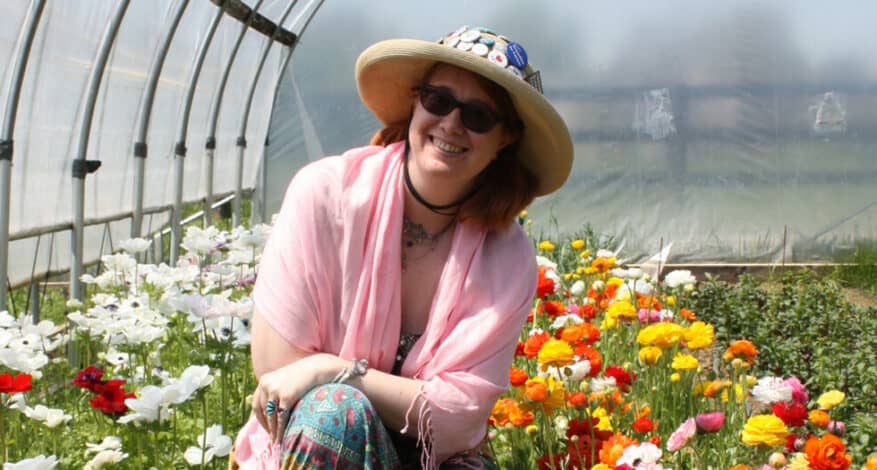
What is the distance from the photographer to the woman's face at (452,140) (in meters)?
1.91

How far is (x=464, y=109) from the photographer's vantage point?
192cm

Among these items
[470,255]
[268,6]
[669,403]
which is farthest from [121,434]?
[268,6]

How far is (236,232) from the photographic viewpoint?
3662 millimetres

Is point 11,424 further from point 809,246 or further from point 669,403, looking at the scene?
point 809,246

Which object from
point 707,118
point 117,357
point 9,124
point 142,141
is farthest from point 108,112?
point 707,118

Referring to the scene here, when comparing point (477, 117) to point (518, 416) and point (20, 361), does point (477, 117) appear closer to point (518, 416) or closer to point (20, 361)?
point (518, 416)

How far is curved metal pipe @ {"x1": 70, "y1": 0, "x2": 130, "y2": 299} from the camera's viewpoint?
4074 mm

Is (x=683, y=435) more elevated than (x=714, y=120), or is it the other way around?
(x=714, y=120)

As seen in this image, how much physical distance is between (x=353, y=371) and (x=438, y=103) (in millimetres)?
496

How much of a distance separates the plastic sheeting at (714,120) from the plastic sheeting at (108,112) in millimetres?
2059

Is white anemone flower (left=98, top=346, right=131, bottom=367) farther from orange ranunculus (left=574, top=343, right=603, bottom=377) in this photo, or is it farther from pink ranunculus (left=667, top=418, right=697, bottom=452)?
pink ranunculus (left=667, top=418, right=697, bottom=452)

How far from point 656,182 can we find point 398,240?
597cm

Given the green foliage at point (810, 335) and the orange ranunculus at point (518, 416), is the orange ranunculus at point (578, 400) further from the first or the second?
the green foliage at point (810, 335)

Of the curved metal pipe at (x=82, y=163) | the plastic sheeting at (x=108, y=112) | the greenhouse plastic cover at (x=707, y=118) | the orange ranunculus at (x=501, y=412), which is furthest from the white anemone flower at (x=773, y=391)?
the greenhouse plastic cover at (x=707, y=118)
